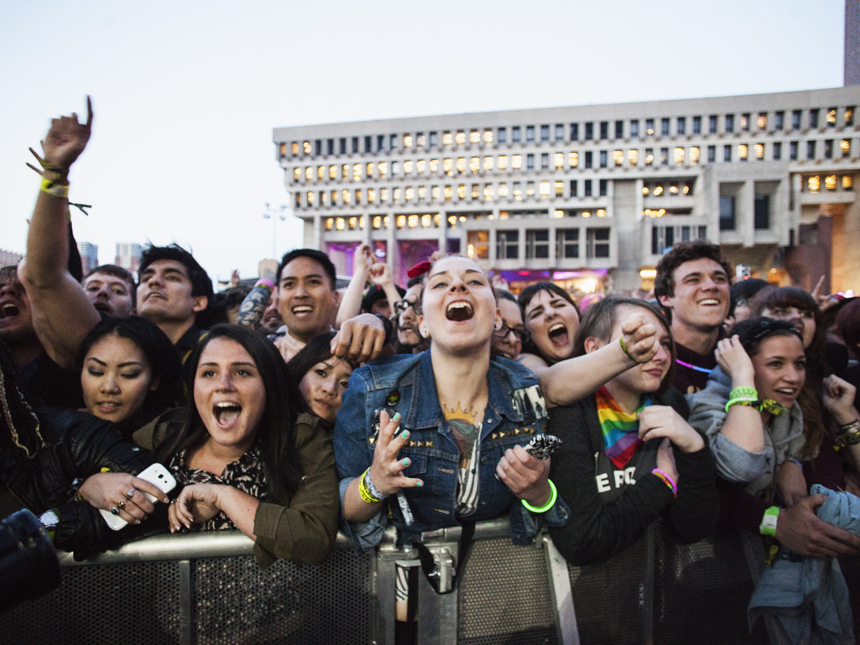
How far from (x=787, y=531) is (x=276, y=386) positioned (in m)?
2.56

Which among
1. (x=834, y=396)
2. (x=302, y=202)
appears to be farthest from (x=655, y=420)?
(x=302, y=202)

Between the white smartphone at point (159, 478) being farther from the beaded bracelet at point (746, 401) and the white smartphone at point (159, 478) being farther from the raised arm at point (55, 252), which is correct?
the beaded bracelet at point (746, 401)

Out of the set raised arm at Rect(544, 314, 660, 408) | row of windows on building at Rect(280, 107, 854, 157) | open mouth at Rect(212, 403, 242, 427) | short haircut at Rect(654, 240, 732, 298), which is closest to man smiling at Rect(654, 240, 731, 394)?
short haircut at Rect(654, 240, 732, 298)

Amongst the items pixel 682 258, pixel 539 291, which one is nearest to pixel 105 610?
pixel 539 291

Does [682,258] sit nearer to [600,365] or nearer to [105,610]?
[600,365]

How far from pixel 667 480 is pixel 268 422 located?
6.16 feet

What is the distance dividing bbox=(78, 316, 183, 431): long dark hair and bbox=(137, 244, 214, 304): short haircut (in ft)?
3.97

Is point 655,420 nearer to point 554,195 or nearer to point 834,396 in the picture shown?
point 834,396

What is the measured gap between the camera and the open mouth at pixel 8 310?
2957 mm

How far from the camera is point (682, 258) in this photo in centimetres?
388

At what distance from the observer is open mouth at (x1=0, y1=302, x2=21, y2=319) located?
2957 millimetres

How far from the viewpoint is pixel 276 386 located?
236 centimetres

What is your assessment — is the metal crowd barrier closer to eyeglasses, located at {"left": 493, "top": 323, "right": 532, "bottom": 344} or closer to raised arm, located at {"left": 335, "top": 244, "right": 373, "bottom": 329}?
eyeglasses, located at {"left": 493, "top": 323, "right": 532, "bottom": 344}

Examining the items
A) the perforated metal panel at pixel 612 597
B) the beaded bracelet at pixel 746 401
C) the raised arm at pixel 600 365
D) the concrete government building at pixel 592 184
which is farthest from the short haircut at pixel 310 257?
the concrete government building at pixel 592 184
